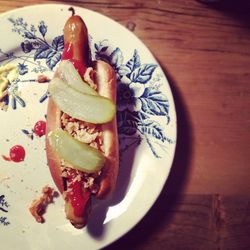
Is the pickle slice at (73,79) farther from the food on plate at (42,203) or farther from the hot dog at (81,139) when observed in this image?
the food on plate at (42,203)

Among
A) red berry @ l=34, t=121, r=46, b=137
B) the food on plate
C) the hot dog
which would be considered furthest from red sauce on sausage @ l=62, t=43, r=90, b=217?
red berry @ l=34, t=121, r=46, b=137

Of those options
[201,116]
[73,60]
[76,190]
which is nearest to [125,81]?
[73,60]

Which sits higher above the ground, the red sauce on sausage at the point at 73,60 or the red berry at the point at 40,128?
the red sauce on sausage at the point at 73,60

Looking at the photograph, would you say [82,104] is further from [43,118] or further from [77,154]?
[43,118]

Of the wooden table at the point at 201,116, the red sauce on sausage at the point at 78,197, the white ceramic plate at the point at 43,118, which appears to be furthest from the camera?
the wooden table at the point at 201,116

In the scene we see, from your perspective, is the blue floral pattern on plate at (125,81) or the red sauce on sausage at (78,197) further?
the blue floral pattern on plate at (125,81)

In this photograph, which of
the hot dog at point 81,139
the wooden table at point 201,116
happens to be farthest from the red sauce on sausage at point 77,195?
the wooden table at point 201,116
